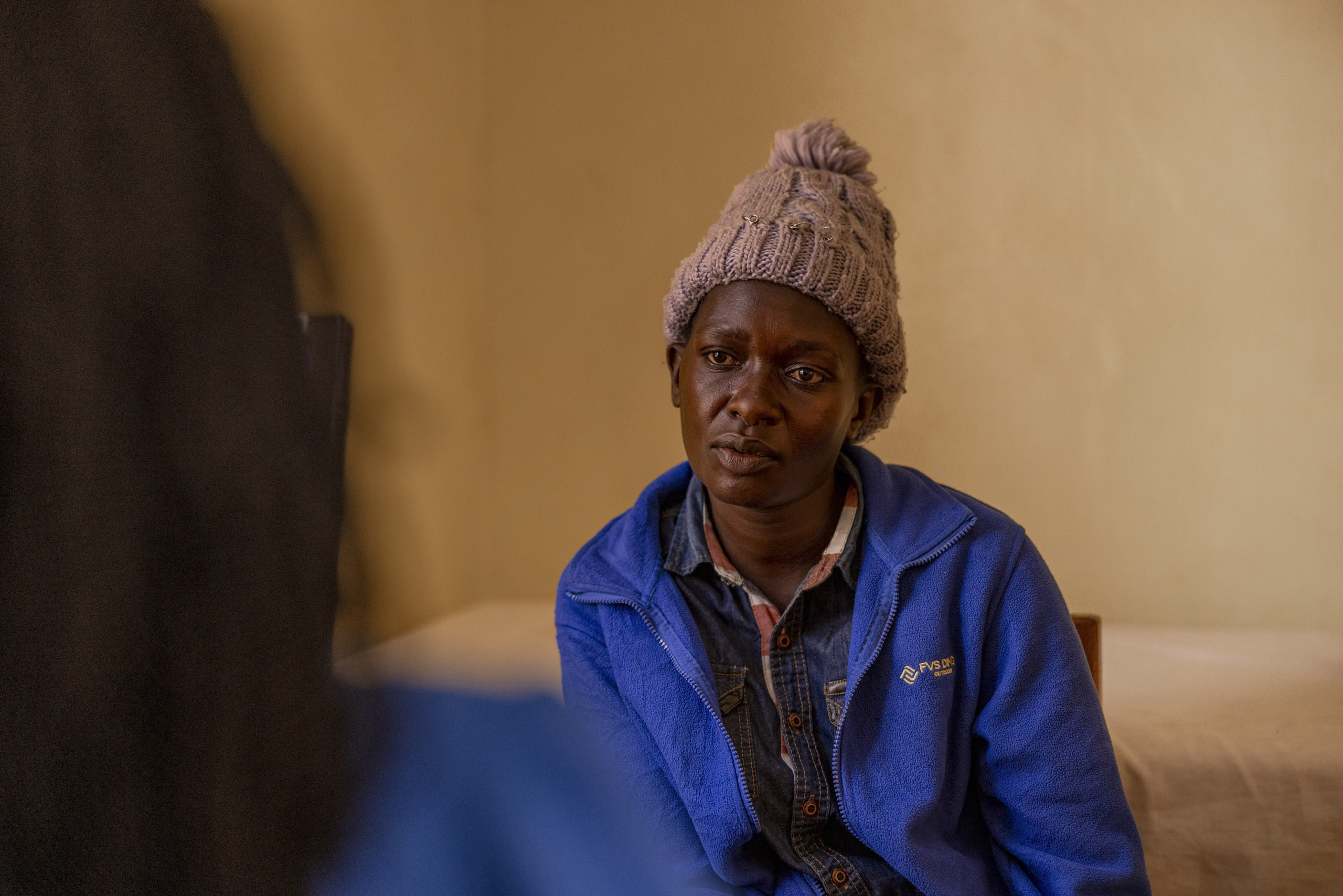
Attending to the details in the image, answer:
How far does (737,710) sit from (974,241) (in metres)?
1.93

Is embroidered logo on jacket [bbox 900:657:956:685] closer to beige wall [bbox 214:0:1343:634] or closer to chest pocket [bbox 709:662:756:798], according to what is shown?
chest pocket [bbox 709:662:756:798]

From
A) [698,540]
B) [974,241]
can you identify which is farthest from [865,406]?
[974,241]

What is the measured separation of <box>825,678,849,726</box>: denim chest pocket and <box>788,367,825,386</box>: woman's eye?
355 millimetres

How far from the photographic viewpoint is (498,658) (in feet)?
1.02

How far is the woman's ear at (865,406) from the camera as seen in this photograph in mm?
1378

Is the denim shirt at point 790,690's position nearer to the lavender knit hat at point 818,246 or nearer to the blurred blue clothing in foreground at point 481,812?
the lavender knit hat at point 818,246

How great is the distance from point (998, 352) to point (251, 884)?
2744 millimetres

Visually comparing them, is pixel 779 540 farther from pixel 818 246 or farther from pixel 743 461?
pixel 818 246

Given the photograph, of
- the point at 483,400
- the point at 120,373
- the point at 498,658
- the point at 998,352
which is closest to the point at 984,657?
the point at 498,658

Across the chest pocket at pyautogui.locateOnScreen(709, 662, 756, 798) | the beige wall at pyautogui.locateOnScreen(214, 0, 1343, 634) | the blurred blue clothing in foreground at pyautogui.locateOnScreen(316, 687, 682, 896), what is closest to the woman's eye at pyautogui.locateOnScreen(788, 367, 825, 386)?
the chest pocket at pyautogui.locateOnScreen(709, 662, 756, 798)

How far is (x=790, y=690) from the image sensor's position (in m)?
1.22

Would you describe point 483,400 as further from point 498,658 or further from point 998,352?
point 498,658

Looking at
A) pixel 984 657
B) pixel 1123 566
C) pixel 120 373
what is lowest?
pixel 1123 566

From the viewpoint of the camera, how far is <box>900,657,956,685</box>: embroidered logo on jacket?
115 centimetres
